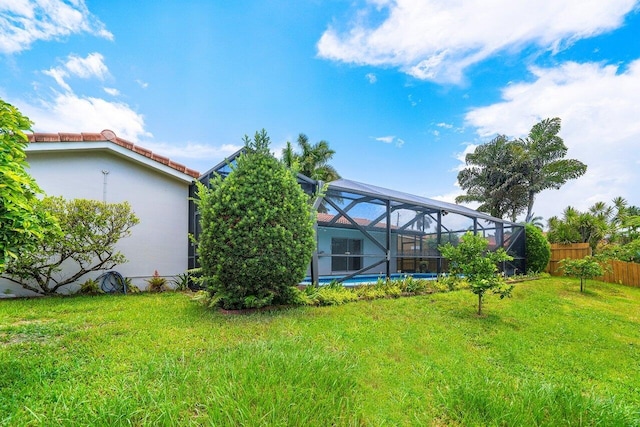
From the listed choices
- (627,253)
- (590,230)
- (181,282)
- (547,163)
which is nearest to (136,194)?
(181,282)

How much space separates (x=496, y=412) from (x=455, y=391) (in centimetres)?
39

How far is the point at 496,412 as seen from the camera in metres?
2.50

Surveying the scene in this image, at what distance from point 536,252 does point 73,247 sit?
18580mm

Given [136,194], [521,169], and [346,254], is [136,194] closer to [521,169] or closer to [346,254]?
[346,254]

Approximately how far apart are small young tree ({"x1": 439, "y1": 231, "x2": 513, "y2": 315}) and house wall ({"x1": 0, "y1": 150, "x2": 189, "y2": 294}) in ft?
28.7

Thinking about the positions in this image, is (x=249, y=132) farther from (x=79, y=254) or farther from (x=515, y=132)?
(x=515, y=132)

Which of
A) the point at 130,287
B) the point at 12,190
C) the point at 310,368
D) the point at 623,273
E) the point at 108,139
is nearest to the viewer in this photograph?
the point at 12,190

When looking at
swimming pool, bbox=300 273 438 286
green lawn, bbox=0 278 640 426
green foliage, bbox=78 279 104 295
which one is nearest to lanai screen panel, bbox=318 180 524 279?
swimming pool, bbox=300 273 438 286

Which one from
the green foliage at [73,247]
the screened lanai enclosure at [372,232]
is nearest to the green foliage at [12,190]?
the green foliage at [73,247]

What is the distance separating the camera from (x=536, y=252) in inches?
553

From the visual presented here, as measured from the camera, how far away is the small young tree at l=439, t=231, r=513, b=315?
6.07 meters

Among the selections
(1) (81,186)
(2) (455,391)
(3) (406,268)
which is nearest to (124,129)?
(1) (81,186)

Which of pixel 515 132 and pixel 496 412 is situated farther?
pixel 515 132

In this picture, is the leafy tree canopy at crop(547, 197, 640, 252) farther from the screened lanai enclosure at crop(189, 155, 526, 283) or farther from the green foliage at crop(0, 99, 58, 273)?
the green foliage at crop(0, 99, 58, 273)
